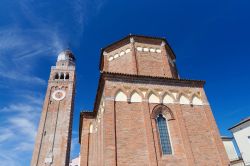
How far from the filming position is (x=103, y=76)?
40.8 feet

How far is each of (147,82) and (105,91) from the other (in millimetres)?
3007

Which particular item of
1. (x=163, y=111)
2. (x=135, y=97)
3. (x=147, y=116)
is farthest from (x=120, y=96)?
(x=163, y=111)

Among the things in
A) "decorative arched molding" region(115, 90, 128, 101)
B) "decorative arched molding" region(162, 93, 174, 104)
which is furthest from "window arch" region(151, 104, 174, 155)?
"decorative arched molding" region(115, 90, 128, 101)

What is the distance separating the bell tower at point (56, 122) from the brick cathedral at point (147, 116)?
48.5 ft

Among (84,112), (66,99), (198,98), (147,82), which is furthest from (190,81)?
(66,99)

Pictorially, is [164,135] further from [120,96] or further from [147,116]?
[120,96]

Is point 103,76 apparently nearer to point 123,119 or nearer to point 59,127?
point 123,119

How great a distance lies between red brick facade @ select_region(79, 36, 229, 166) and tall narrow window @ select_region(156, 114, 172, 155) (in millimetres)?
Answer: 227

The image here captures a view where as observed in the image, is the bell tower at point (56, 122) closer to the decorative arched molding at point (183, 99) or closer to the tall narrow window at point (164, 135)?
the tall narrow window at point (164, 135)

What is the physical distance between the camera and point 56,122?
1255 inches

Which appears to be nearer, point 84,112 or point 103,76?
point 103,76

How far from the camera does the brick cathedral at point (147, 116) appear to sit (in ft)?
34.4

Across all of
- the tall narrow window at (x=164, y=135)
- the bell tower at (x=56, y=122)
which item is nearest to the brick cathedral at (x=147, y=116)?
the tall narrow window at (x=164, y=135)

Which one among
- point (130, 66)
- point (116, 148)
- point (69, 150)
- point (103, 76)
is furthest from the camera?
point (69, 150)
